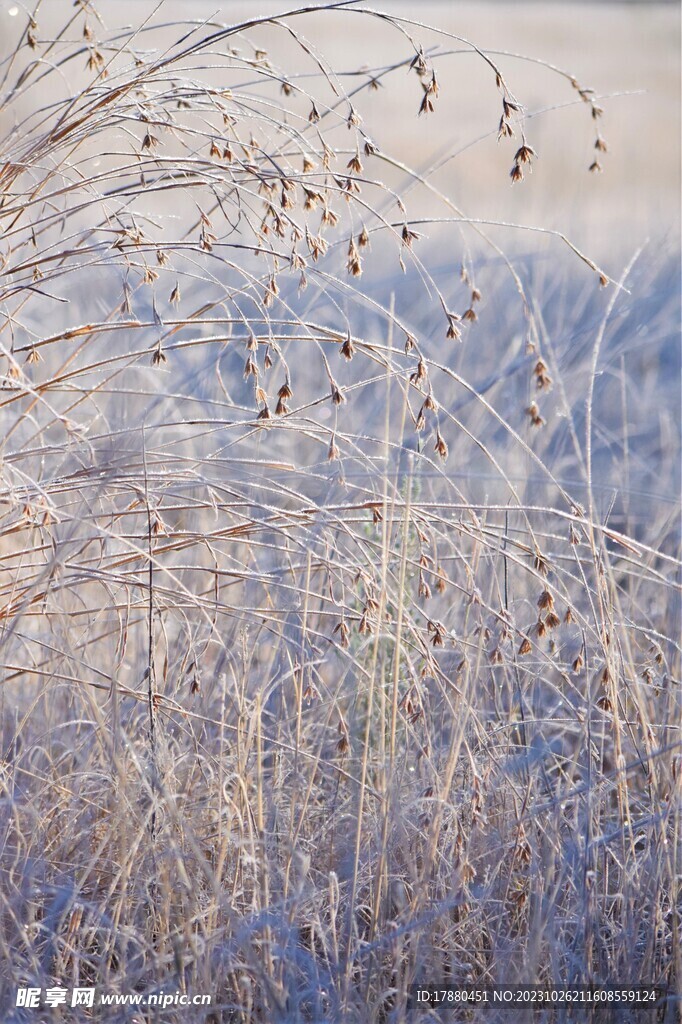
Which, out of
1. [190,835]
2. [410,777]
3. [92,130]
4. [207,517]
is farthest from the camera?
[207,517]

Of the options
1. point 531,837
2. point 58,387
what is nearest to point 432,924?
point 531,837

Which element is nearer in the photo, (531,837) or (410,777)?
(531,837)

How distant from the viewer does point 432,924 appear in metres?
1.40

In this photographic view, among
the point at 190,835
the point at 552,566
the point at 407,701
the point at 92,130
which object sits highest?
the point at 92,130

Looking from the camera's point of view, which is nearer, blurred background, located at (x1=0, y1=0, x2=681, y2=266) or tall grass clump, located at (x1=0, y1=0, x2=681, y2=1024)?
tall grass clump, located at (x1=0, y1=0, x2=681, y2=1024)

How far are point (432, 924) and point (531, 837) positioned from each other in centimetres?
27

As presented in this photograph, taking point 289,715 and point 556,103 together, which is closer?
point 289,715

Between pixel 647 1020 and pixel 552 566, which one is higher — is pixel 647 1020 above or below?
below

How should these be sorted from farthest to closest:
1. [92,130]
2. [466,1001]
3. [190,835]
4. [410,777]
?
[410,777], [92,130], [466,1001], [190,835]

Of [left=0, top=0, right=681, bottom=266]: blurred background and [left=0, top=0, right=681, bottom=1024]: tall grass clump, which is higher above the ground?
[left=0, top=0, right=681, bottom=266]: blurred background

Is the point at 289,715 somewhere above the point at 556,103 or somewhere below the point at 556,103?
below

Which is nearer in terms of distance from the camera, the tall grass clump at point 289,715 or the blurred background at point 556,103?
the tall grass clump at point 289,715

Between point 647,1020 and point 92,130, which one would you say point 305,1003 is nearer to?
point 647,1020

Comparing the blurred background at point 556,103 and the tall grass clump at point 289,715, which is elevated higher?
the blurred background at point 556,103
